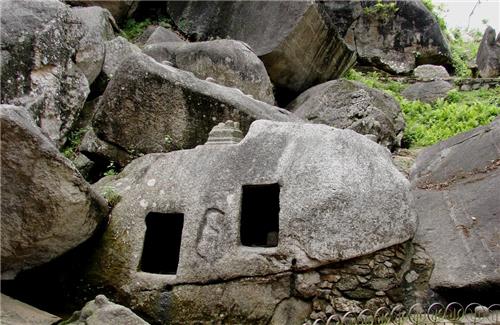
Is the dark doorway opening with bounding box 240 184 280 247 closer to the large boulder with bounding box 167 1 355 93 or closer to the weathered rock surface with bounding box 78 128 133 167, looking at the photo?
the weathered rock surface with bounding box 78 128 133 167

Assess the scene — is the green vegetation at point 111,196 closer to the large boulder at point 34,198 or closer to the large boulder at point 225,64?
the large boulder at point 34,198

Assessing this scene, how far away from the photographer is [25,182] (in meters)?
5.48

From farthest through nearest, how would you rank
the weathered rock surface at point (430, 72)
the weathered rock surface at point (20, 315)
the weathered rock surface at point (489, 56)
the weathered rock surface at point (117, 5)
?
the weathered rock surface at point (430, 72)
the weathered rock surface at point (489, 56)
the weathered rock surface at point (117, 5)
the weathered rock surface at point (20, 315)

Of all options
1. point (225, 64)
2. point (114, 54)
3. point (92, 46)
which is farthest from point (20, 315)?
point (114, 54)

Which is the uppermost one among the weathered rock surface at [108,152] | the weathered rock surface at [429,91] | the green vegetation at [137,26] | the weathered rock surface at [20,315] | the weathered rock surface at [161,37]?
the green vegetation at [137,26]

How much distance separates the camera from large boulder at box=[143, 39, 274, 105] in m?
10.7

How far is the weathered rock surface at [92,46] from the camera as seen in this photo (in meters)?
10.1

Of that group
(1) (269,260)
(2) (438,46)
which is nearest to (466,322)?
(1) (269,260)

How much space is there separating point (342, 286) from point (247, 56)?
656 cm

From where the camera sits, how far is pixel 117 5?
14.9 m

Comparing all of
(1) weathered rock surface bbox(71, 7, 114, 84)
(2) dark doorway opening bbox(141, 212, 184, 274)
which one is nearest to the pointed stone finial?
(2) dark doorway opening bbox(141, 212, 184, 274)

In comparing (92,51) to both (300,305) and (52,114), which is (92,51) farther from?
(300,305)

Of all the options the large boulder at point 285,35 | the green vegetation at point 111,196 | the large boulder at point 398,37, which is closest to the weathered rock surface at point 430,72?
the large boulder at point 398,37

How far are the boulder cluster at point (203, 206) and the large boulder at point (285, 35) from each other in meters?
4.10
